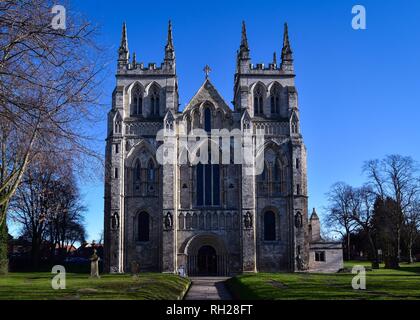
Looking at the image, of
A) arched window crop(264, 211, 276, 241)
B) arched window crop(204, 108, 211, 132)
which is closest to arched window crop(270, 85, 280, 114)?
arched window crop(204, 108, 211, 132)

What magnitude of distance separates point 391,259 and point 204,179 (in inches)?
807

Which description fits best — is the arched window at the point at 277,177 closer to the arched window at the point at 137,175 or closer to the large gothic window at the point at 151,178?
the large gothic window at the point at 151,178

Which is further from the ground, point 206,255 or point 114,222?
point 114,222

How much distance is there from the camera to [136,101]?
50.4 metres

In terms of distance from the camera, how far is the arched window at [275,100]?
5088 centimetres

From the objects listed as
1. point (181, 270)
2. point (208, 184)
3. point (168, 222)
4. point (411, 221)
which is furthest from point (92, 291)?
point (411, 221)

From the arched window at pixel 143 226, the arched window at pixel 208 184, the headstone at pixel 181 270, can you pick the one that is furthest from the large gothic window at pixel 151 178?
the headstone at pixel 181 270

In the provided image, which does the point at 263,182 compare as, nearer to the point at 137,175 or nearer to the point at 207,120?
the point at 207,120

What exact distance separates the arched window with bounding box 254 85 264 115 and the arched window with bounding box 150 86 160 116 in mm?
9012

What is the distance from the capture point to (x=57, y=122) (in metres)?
12.3

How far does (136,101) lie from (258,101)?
11.2 m

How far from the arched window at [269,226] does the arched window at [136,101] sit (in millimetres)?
14749

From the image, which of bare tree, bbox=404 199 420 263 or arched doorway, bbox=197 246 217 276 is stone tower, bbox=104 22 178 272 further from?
bare tree, bbox=404 199 420 263

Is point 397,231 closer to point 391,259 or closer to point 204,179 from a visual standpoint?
point 391,259
